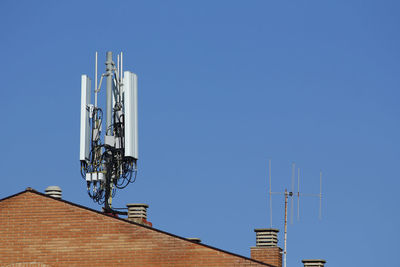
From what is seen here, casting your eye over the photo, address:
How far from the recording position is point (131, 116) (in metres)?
43.2

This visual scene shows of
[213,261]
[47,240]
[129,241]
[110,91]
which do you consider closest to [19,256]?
[47,240]

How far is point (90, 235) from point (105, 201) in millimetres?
7599

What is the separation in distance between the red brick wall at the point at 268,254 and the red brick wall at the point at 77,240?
3377 mm

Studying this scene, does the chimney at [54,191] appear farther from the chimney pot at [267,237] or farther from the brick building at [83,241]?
the chimney pot at [267,237]

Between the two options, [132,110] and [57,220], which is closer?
[57,220]

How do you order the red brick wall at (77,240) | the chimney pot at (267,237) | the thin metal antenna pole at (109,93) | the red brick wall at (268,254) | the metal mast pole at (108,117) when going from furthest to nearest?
the thin metal antenna pole at (109,93), the metal mast pole at (108,117), the chimney pot at (267,237), the red brick wall at (268,254), the red brick wall at (77,240)

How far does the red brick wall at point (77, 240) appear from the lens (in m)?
34.2

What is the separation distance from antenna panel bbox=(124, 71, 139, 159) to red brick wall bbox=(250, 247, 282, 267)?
866 cm

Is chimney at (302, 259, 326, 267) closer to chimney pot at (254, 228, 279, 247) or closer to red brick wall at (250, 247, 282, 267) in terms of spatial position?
red brick wall at (250, 247, 282, 267)

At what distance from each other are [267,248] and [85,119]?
1142 cm

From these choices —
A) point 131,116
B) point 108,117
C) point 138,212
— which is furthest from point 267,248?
point 108,117

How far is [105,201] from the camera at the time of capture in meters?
43.0

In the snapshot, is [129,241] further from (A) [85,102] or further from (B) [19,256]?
(A) [85,102]

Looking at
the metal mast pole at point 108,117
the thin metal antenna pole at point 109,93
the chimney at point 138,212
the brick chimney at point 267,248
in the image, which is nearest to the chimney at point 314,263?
the brick chimney at point 267,248
